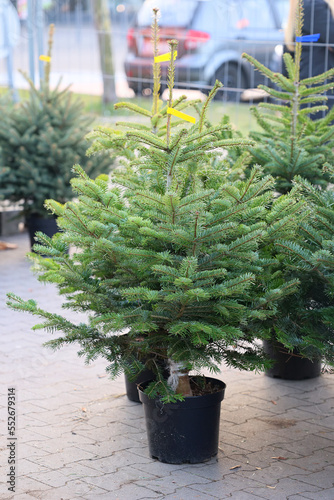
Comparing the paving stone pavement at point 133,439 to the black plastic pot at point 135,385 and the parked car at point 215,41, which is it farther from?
the parked car at point 215,41

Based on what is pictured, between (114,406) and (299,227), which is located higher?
(299,227)

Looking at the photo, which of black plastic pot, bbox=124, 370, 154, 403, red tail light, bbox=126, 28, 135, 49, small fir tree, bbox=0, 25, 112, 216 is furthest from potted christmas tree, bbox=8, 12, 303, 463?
red tail light, bbox=126, 28, 135, 49

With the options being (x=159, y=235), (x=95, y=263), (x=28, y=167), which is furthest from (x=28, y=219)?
(x=159, y=235)

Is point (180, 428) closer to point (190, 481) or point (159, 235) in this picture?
point (190, 481)

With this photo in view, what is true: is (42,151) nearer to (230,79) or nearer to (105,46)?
(230,79)

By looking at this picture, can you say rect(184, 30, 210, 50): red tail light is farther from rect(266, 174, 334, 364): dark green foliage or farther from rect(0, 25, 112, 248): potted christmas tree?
rect(266, 174, 334, 364): dark green foliage

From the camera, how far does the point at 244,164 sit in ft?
13.6

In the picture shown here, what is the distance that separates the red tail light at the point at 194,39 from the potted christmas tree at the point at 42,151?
2.28m

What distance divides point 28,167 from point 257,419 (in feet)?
14.1

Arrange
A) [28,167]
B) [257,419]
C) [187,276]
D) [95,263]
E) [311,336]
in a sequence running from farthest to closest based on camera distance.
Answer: [28,167]
[257,419]
[95,263]
[311,336]
[187,276]

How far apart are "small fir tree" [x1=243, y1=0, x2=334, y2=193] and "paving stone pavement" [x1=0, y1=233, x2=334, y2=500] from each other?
4.56 ft

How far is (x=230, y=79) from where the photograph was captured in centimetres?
904

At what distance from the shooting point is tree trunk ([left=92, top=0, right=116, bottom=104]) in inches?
399

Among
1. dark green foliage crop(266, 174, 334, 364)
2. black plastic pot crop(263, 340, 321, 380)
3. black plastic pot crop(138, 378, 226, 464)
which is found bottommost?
black plastic pot crop(263, 340, 321, 380)
